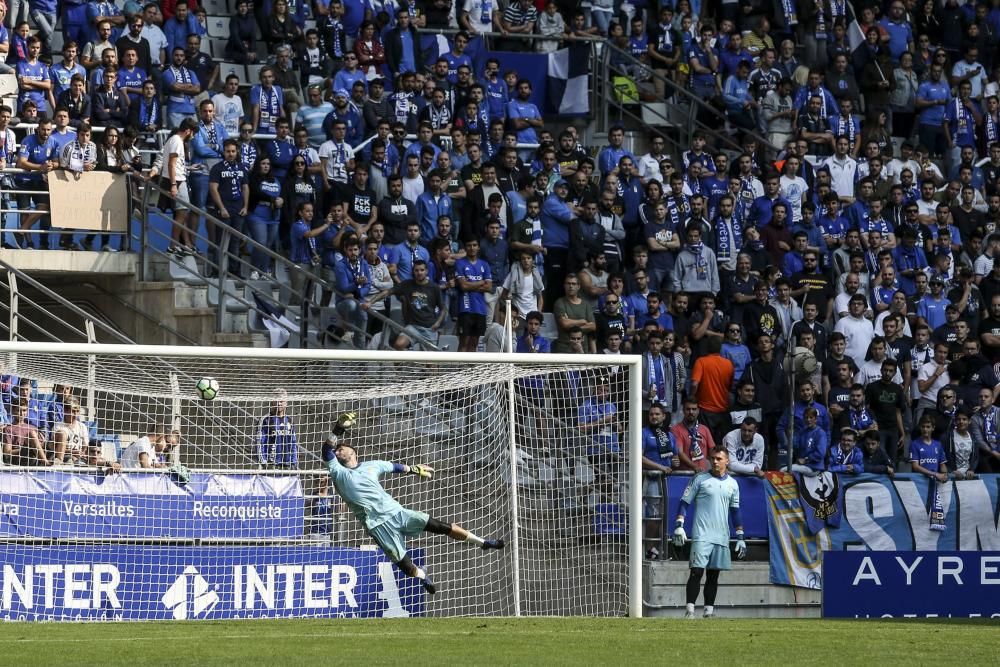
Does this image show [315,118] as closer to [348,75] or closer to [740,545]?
[348,75]

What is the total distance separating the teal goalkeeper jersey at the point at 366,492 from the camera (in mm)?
15109

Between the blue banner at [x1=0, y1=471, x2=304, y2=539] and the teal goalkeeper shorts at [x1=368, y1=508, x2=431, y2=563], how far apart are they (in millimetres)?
1284

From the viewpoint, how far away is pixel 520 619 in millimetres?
14367

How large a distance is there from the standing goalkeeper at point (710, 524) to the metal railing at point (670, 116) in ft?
25.7

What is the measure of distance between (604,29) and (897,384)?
7.54 metres

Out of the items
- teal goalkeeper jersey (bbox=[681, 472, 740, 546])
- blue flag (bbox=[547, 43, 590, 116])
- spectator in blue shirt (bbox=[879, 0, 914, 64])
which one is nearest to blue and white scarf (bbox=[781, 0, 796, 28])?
spectator in blue shirt (bbox=[879, 0, 914, 64])

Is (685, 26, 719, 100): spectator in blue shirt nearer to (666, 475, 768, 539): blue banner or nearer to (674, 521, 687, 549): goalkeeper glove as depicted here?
(666, 475, 768, 539): blue banner

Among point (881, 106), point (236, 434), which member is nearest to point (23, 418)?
point (236, 434)

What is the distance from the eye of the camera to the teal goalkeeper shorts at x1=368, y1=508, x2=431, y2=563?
1516 centimetres

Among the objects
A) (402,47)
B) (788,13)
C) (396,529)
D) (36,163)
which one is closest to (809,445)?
(396,529)

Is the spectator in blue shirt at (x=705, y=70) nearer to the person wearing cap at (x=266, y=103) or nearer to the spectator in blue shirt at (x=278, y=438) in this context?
the person wearing cap at (x=266, y=103)

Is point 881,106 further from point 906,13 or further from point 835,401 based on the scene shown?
point 835,401

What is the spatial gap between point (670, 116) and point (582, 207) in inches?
176

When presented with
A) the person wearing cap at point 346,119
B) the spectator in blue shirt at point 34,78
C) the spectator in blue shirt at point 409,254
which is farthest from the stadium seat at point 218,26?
the spectator in blue shirt at point 409,254
